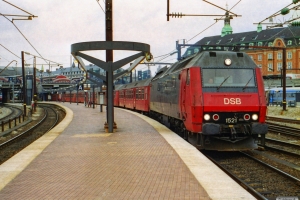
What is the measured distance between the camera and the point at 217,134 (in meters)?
11.6

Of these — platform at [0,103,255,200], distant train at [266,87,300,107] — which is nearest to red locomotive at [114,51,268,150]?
platform at [0,103,255,200]

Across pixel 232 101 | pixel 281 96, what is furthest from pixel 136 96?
pixel 281 96

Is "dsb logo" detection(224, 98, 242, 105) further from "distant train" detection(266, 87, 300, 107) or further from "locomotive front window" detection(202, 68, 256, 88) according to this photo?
"distant train" detection(266, 87, 300, 107)

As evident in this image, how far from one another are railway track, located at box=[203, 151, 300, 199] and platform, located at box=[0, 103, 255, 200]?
886 mm

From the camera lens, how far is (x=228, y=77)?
1224 cm

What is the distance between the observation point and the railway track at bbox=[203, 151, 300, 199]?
7905mm

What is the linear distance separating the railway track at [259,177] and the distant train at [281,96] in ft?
109

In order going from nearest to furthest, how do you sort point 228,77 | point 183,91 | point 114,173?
point 114,173
point 228,77
point 183,91

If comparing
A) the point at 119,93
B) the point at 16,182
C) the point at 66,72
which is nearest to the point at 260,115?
the point at 16,182

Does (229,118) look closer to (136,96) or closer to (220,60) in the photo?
(220,60)

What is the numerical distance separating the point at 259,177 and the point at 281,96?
43154mm

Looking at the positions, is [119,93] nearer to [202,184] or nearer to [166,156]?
[166,156]

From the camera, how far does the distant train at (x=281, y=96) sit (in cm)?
4644

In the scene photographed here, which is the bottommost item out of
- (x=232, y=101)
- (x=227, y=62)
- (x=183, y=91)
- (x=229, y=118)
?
(x=229, y=118)
